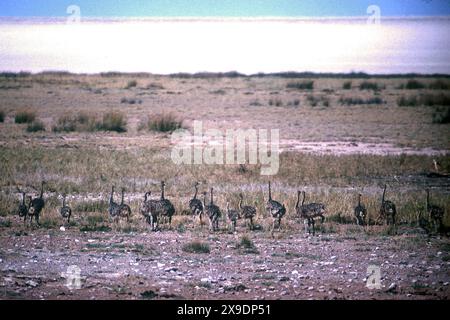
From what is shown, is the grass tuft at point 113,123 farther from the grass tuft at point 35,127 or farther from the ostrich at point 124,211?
the ostrich at point 124,211

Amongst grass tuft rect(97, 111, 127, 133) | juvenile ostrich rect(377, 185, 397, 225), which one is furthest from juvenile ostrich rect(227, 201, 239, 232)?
grass tuft rect(97, 111, 127, 133)

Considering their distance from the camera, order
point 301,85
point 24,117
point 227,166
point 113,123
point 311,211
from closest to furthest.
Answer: point 311,211, point 227,166, point 113,123, point 24,117, point 301,85

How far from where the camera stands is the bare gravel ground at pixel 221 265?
9.90 metres

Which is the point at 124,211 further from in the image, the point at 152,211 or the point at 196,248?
the point at 196,248

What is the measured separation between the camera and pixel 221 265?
443 inches

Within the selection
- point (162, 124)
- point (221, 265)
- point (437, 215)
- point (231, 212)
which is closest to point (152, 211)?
point (231, 212)

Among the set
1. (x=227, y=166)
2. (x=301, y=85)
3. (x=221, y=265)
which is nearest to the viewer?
(x=221, y=265)

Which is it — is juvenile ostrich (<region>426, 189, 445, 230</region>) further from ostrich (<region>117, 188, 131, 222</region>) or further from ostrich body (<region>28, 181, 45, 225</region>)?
ostrich body (<region>28, 181, 45, 225</region>)

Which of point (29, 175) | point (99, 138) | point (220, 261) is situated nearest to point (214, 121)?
point (99, 138)

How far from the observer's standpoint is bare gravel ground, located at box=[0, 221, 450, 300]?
9898 mm

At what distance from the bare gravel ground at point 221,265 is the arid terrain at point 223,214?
28 millimetres

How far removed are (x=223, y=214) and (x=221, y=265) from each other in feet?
12.4

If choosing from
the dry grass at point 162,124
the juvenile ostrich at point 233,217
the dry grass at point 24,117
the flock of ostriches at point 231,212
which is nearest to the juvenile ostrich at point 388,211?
the flock of ostriches at point 231,212

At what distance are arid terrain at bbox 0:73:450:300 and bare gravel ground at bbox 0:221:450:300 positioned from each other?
28 millimetres
